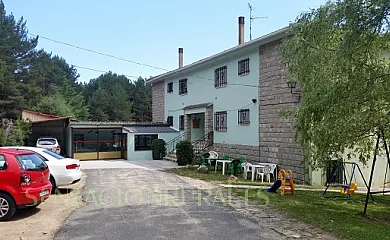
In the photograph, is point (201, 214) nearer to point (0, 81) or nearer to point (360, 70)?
point (360, 70)

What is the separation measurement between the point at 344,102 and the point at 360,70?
73cm

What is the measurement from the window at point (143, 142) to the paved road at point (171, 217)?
1308 centimetres

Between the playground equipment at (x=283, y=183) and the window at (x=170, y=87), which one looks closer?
the playground equipment at (x=283, y=183)

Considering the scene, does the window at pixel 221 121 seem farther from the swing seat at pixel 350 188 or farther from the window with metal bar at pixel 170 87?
the swing seat at pixel 350 188

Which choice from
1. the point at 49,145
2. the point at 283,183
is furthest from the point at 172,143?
the point at 283,183

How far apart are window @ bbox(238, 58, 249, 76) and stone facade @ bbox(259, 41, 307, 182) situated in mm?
1399

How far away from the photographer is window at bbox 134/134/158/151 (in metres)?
25.5

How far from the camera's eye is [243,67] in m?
19.1

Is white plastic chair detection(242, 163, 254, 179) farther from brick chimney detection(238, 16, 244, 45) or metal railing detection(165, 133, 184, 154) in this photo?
metal railing detection(165, 133, 184, 154)

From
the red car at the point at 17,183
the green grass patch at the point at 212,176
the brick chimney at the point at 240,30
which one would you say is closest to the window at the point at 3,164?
the red car at the point at 17,183

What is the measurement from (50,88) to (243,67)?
4057 cm

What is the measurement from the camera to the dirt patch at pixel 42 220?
652 cm

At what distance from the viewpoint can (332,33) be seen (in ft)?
26.8

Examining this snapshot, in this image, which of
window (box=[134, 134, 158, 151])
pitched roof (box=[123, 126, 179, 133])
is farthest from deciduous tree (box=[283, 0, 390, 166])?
pitched roof (box=[123, 126, 179, 133])
